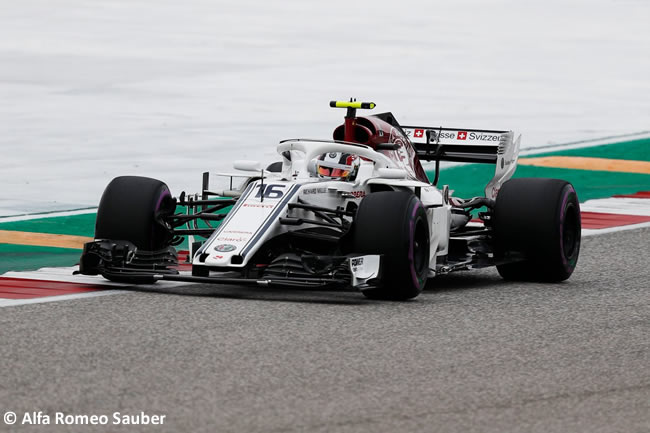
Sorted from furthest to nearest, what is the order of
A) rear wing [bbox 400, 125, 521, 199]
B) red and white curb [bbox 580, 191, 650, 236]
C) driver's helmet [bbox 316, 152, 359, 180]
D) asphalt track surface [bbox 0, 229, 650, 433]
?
1. red and white curb [bbox 580, 191, 650, 236]
2. rear wing [bbox 400, 125, 521, 199]
3. driver's helmet [bbox 316, 152, 359, 180]
4. asphalt track surface [bbox 0, 229, 650, 433]

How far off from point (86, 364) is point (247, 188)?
300 cm

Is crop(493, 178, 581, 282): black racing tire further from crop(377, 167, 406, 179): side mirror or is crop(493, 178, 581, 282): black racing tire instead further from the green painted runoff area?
the green painted runoff area

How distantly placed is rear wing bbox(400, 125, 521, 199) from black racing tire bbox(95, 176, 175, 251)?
2.58m

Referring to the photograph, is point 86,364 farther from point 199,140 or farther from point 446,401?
point 199,140

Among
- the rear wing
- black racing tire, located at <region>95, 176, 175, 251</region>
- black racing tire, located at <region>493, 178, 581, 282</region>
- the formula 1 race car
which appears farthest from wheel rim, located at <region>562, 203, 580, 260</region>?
black racing tire, located at <region>95, 176, 175, 251</region>

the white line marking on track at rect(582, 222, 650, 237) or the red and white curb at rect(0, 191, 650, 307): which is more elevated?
the white line marking on track at rect(582, 222, 650, 237)

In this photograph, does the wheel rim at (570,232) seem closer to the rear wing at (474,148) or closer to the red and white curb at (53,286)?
the rear wing at (474,148)

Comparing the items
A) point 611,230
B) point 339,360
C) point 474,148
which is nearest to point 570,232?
point 474,148

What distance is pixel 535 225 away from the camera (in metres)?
11.1

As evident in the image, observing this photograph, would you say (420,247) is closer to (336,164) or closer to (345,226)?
(345,226)

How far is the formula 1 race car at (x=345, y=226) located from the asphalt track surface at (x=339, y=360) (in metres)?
0.25

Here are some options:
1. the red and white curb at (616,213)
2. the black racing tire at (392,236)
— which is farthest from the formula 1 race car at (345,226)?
the red and white curb at (616,213)

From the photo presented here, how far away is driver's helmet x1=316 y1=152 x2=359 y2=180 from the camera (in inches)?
430

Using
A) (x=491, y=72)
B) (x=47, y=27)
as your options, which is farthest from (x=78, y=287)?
(x=47, y=27)
